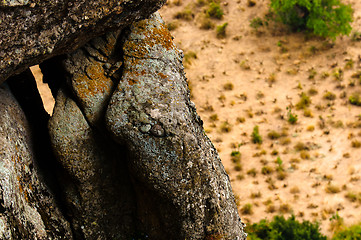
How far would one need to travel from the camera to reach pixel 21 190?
543cm

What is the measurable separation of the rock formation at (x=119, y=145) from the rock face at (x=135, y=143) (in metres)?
0.01

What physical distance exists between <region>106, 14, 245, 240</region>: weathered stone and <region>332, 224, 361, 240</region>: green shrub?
6.00m

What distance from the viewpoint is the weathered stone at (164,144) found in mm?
6000

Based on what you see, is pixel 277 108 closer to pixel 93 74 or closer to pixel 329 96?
pixel 329 96

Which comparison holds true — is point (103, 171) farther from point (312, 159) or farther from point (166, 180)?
point (312, 159)

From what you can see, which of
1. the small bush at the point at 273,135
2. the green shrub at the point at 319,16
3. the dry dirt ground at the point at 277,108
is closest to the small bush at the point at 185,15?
the dry dirt ground at the point at 277,108

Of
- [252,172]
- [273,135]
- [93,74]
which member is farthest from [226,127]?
[93,74]

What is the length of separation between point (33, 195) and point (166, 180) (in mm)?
1701

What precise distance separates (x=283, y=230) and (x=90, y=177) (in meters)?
6.95

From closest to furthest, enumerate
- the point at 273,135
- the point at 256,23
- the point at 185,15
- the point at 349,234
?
1. the point at 349,234
2. the point at 273,135
3. the point at 256,23
4. the point at 185,15

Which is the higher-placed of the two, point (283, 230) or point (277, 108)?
point (277, 108)

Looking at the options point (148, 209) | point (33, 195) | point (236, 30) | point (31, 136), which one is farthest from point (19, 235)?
point (236, 30)

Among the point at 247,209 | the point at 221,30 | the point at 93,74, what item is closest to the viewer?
the point at 93,74

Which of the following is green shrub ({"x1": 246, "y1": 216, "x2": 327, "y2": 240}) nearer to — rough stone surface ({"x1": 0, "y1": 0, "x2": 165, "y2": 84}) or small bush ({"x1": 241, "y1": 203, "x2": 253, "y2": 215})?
small bush ({"x1": 241, "y1": 203, "x2": 253, "y2": 215})
